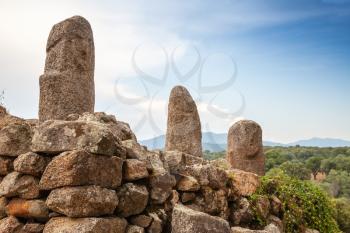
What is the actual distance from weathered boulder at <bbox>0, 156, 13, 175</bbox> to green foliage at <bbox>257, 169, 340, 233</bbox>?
661 centimetres

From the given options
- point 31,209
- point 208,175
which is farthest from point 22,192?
point 208,175

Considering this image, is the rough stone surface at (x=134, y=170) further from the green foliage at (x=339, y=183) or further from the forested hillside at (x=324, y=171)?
the green foliage at (x=339, y=183)

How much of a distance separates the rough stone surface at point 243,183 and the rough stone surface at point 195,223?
365cm

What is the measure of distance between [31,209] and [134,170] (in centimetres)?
185

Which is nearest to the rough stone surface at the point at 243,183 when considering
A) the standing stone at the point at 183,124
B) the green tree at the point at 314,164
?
the standing stone at the point at 183,124

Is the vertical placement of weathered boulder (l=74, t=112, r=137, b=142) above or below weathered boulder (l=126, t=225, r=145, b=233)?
above

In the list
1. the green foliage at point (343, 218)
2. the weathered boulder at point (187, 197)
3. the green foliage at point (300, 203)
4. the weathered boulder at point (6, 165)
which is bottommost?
the green foliage at point (343, 218)

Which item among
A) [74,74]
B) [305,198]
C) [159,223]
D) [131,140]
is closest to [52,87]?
[74,74]

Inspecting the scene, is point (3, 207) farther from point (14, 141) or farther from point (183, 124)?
point (183, 124)

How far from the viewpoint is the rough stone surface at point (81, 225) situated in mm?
6005

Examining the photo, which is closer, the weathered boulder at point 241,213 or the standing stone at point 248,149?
the weathered boulder at point 241,213

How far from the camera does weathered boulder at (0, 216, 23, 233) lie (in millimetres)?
6594

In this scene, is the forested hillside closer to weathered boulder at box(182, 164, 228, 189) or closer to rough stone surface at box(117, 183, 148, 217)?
weathered boulder at box(182, 164, 228, 189)

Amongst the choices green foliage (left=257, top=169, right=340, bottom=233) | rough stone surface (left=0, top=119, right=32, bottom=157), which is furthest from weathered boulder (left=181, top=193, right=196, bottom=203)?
rough stone surface (left=0, top=119, right=32, bottom=157)
